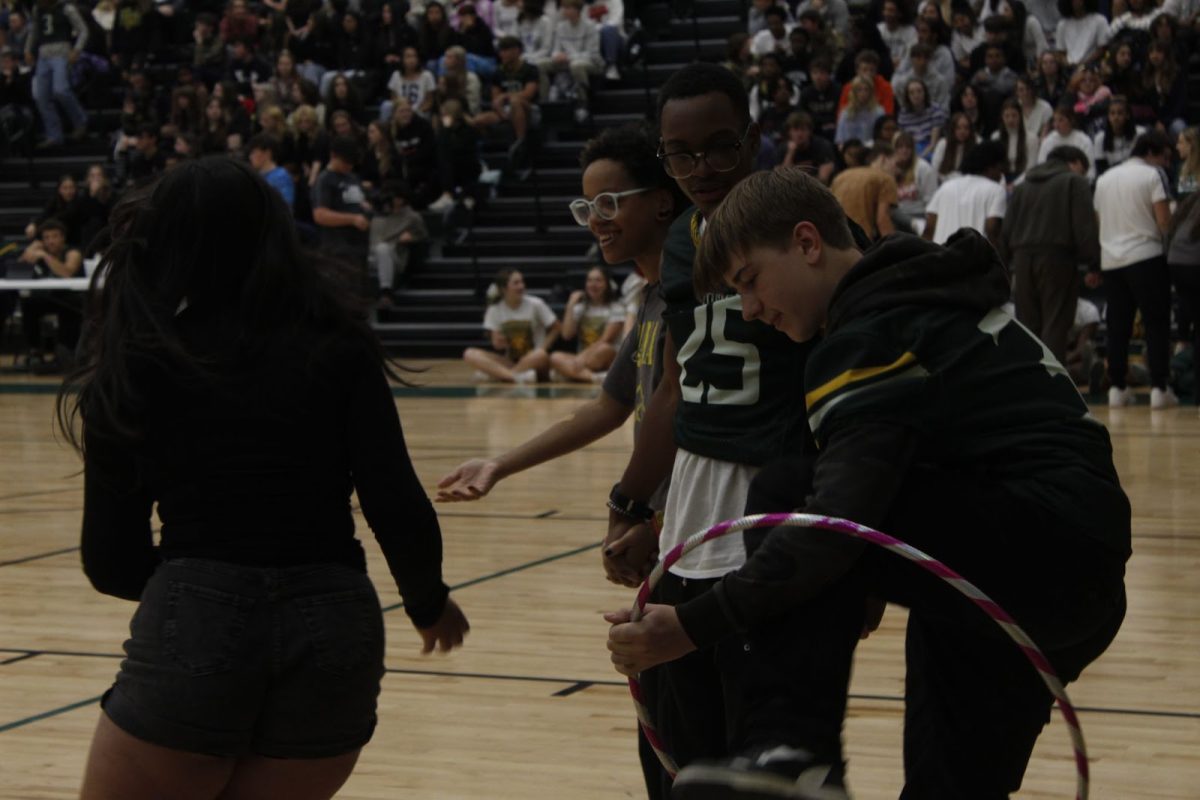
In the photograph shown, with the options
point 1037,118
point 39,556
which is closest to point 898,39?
point 1037,118

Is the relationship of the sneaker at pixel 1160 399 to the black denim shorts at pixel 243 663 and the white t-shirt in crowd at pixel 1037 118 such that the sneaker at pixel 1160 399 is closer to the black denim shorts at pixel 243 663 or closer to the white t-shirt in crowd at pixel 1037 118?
the white t-shirt in crowd at pixel 1037 118

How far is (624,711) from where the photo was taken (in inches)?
175

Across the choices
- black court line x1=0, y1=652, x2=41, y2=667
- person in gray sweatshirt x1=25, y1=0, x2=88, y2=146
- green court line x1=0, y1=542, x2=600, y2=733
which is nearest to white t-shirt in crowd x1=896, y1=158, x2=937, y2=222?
green court line x1=0, y1=542, x2=600, y2=733

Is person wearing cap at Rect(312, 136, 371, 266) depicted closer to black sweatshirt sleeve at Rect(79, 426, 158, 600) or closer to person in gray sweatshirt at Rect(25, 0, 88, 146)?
person in gray sweatshirt at Rect(25, 0, 88, 146)

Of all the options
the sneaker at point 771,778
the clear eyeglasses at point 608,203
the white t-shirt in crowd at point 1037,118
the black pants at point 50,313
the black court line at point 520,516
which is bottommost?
the black pants at point 50,313

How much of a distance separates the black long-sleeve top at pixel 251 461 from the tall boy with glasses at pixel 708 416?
463mm

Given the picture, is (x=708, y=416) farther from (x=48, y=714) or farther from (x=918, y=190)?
(x=918, y=190)

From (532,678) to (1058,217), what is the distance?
8.59 metres

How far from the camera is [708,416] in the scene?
2852mm

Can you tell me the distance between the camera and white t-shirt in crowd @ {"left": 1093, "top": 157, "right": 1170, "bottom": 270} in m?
11.9

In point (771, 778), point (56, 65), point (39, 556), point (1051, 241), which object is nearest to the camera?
point (771, 778)

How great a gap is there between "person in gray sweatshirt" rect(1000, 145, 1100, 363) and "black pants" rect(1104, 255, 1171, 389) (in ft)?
1.15

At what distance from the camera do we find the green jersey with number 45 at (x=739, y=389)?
2.81 meters

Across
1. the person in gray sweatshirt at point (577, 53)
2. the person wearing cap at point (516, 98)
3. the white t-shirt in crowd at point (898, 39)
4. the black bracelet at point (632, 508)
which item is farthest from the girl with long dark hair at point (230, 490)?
the person in gray sweatshirt at point (577, 53)
